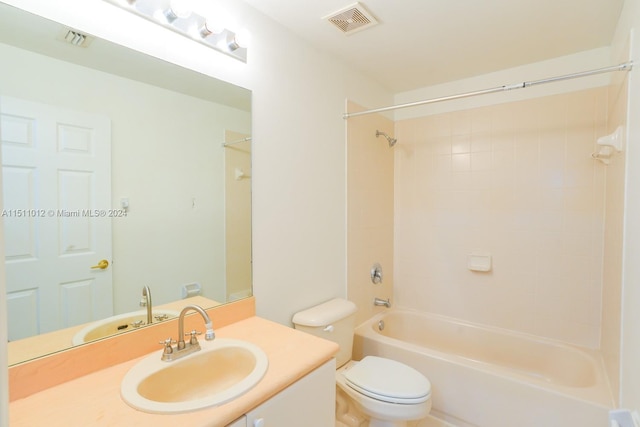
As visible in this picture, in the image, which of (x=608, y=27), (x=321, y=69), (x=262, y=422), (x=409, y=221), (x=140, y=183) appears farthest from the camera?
(x=409, y=221)

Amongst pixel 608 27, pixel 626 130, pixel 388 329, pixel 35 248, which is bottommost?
pixel 388 329

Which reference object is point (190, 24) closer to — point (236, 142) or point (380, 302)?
point (236, 142)

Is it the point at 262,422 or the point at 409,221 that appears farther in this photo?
the point at 409,221

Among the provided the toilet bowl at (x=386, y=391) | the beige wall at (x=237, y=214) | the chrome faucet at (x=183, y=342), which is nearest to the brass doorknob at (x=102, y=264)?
the chrome faucet at (x=183, y=342)

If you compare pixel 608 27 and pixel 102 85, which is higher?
pixel 608 27

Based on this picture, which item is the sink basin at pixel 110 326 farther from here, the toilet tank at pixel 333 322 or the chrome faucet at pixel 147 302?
the toilet tank at pixel 333 322

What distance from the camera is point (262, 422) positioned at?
920 millimetres

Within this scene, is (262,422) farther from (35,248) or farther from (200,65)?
(200,65)

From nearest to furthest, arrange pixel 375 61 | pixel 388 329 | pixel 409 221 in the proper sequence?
pixel 375 61 → pixel 388 329 → pixel 409 221

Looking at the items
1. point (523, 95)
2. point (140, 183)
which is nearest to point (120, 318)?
point (140, 183)

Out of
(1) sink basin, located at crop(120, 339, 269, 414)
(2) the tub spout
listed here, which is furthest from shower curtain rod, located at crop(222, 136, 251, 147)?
(2) the tub spout

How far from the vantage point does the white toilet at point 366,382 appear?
1.52 meters

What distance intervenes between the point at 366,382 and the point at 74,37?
1904mm

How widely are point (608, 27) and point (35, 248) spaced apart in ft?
9.34
